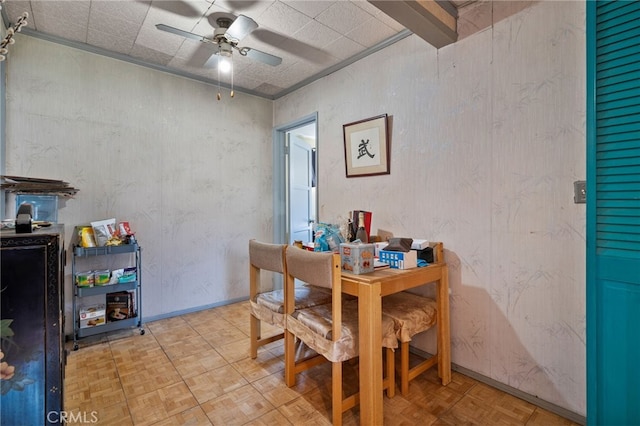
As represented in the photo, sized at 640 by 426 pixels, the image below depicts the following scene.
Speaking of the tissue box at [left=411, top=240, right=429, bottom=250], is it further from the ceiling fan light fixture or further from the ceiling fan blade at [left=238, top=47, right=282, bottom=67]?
the ceiling fan light fixture

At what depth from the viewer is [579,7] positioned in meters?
1.56

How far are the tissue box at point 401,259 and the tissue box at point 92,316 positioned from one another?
2.42m

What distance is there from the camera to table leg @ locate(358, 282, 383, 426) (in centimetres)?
147

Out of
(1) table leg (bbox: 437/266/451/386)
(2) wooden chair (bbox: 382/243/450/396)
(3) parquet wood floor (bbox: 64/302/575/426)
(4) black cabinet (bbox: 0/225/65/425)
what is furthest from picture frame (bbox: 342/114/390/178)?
(4) black cabinet (bbox: 0/225/65/425)

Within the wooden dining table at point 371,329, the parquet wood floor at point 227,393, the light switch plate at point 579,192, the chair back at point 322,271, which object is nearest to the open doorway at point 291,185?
the parquet wood floor at point 227,393

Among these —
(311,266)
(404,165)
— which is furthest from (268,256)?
(404,165)

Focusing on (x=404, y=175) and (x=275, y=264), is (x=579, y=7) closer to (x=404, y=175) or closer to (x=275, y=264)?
(x=404, y=175)

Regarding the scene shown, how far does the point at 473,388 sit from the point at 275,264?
4.89ft

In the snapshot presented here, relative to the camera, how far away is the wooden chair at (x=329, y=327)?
1.54 meters

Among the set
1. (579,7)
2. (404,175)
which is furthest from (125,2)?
(579,7)

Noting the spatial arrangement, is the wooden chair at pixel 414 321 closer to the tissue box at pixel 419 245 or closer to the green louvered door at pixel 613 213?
the tissue box at pixel 419 245

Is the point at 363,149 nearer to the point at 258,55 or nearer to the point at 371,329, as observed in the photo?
the point at 258,55

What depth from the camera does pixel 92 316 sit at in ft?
8.09

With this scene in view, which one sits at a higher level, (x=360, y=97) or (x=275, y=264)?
(x=360, y=97)
